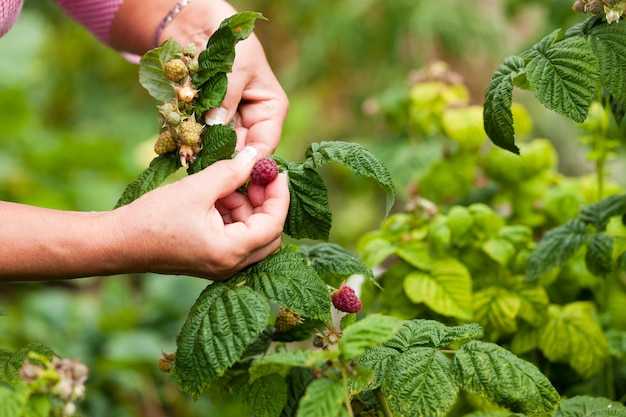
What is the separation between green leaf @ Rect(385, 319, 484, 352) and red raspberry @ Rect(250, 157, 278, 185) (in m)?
0.24

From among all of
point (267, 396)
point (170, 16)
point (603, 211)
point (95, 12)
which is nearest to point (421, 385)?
point (267, 396)

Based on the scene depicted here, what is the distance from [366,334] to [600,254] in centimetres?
52

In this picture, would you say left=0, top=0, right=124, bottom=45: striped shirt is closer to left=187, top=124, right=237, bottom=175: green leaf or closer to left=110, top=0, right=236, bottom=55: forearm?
left=110, top=0, right=236, bottom=55: forearm

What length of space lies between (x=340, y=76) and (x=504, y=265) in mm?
2552

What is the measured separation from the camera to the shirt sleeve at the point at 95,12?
45.3 inches

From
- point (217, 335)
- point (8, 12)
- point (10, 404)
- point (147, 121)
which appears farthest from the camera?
point (147, 121)

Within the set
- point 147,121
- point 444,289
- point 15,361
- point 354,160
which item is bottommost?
Result: point 147,121

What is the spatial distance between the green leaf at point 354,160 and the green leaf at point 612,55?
0.28m

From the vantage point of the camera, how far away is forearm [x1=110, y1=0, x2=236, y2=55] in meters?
1.03

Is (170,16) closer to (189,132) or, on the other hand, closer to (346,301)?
(189,132)

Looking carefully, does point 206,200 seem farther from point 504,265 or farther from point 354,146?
point 504,265

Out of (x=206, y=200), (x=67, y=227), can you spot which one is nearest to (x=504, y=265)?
(x=206, y=200)

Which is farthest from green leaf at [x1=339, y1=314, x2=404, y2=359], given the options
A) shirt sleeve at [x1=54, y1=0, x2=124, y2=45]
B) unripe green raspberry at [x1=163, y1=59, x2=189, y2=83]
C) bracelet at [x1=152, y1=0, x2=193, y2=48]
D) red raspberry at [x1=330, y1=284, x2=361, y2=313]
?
shirt sleeve at [x1=54, y1=0, x2=124, y2=45]

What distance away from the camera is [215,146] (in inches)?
33.0
